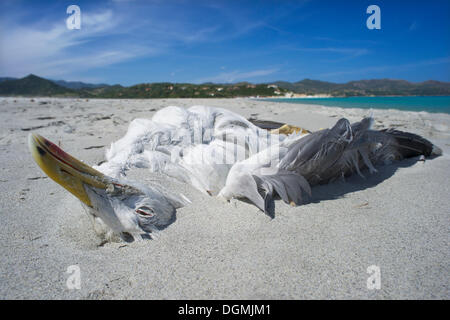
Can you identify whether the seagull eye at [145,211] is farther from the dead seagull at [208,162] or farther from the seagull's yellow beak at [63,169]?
the seagull's yellow beak at [63,169]

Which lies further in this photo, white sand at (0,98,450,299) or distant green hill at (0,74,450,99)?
distant green hill at (0,74,450,99)

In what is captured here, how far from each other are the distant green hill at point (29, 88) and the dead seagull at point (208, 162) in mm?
24425

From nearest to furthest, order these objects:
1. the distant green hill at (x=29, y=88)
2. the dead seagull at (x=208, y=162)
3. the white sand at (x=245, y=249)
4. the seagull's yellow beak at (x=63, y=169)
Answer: the white sand at (x=245, y=249) → the seagull's yellow beak at (x=63, y=169) → the dead seagull at (x=208, y=162) → the distant green hill at (x=29, y=88)

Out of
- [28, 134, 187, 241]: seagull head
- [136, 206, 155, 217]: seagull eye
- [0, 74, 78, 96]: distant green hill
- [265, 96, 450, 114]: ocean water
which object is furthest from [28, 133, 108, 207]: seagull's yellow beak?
[0, 74, 78, 96]: distant green hill

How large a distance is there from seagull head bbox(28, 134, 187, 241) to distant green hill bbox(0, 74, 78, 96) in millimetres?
25144

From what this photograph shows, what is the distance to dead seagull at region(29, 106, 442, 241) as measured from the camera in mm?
1584

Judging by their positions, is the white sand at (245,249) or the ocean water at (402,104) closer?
the white sand at (245,249)

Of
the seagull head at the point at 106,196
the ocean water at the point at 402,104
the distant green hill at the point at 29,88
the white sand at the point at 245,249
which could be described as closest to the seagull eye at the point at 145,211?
the seagull head at the point at 106,196

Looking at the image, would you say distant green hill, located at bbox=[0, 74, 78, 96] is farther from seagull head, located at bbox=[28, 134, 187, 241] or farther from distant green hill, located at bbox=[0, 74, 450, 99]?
seagull head, located at bbox=[28, 134, 187, 241]

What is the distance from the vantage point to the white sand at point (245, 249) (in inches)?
48.9

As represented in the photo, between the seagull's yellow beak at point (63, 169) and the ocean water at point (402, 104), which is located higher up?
the ocean water at point (402, 104)

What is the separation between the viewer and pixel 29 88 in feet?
75.9

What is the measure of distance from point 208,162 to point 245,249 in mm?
943
